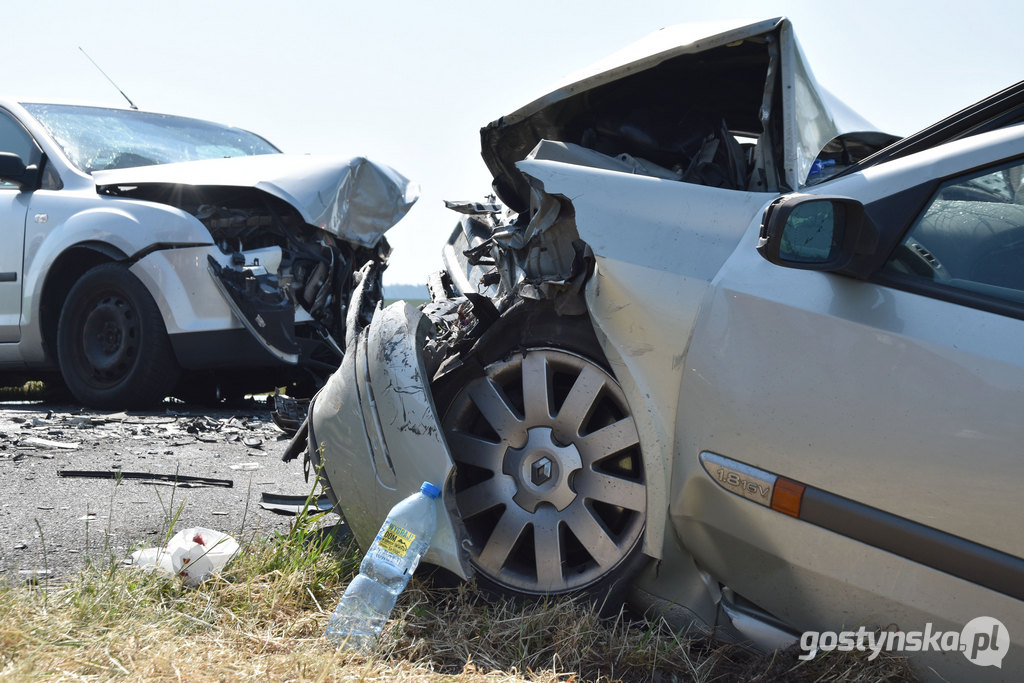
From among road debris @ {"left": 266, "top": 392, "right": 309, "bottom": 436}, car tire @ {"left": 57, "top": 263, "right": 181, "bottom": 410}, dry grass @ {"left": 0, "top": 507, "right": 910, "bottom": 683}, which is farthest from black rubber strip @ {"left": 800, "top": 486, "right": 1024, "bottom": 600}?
car tire @ {"left": 57, "top": 263, "right": 181, "bottom": 410}

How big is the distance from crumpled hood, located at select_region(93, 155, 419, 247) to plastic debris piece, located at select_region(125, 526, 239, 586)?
3203mm

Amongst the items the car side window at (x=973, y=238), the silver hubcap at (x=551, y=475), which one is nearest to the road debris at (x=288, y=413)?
the silver hubcap at (x=551, y=475)

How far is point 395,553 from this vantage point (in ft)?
9.22

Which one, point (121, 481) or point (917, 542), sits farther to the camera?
point (121, 481)

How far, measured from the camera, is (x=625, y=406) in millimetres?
2701


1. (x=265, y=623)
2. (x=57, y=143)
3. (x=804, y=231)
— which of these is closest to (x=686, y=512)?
(x=804, y=231)

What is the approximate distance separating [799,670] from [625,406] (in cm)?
81

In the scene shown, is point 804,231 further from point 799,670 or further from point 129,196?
point 129,196

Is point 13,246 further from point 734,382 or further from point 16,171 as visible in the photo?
point 734,382

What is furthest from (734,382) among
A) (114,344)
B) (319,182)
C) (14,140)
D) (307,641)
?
(14,140)

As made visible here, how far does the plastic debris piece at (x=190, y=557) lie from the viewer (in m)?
2.91

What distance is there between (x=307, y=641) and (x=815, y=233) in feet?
5.54

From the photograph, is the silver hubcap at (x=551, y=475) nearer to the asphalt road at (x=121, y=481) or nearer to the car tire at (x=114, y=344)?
the asphalt road at (x=121, y=481)

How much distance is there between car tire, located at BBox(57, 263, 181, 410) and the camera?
5.85 meters
